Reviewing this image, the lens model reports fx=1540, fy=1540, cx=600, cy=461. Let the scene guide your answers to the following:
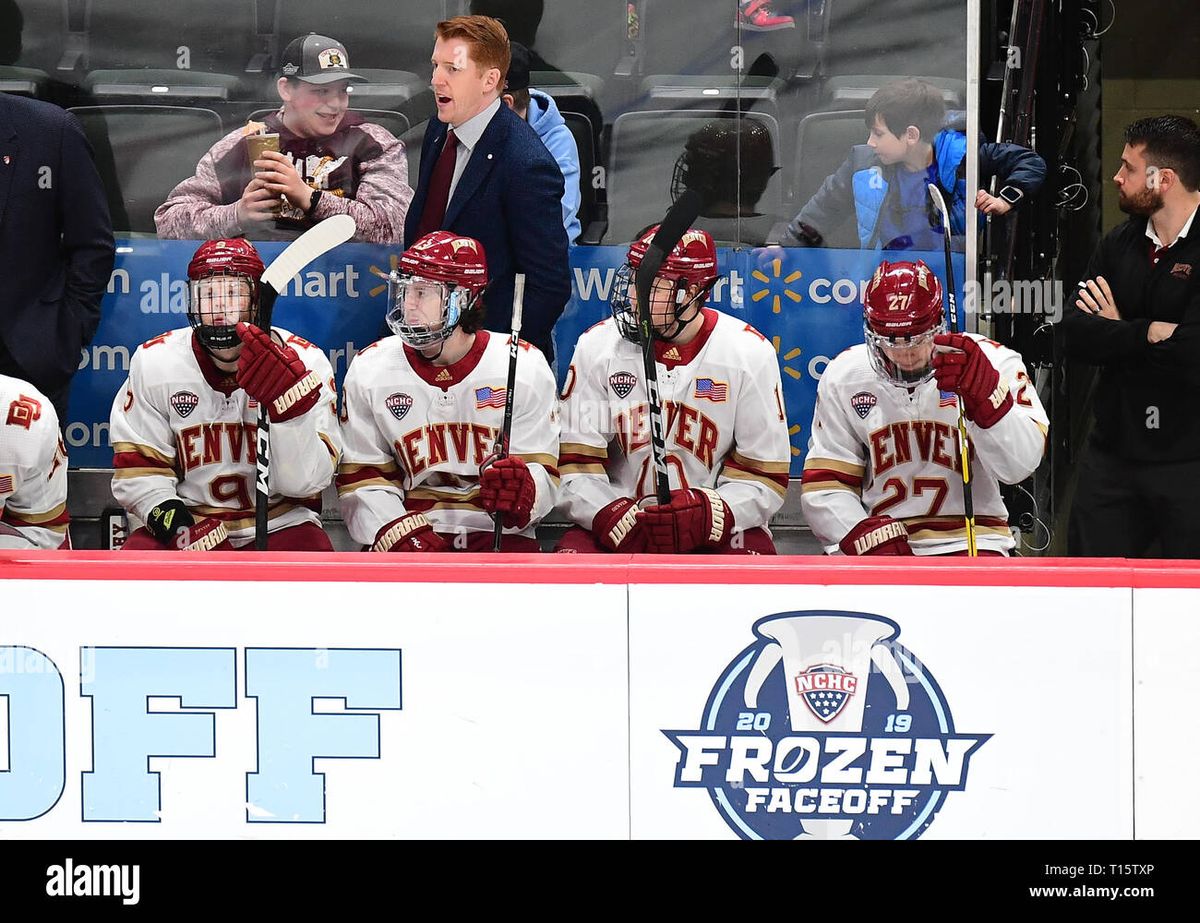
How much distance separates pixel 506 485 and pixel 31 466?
1144 millimetres

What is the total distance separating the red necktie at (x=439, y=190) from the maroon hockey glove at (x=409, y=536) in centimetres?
101

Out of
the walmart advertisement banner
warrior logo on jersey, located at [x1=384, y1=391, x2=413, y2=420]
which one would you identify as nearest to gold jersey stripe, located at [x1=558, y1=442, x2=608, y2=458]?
warrior logo on jersey, located at [x1=384, y1=391, x2=413, y2=420]

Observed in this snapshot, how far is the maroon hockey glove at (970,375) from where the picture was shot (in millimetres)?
3416

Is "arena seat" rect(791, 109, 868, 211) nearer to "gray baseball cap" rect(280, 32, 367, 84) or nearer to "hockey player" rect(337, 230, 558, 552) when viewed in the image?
"hockey player" rect(337, 230, 558, 552)

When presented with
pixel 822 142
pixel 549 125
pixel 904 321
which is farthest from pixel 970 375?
pixel 549 125

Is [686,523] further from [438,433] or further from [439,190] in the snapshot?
[439,190]

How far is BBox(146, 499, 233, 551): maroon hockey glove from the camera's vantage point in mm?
3537

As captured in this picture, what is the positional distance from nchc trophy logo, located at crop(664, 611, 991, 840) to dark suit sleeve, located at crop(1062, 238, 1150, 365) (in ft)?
6.48

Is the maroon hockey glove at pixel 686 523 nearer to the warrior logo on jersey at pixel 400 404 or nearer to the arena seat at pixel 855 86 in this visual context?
the warrior logo on jersey at pixel 400 404

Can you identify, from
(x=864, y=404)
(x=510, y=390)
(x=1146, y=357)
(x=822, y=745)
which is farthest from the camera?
(x=1146, y=357)

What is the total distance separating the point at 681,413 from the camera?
3.80m

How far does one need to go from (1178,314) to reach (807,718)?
7.16ft

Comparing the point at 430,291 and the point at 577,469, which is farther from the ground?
the point at 430,291

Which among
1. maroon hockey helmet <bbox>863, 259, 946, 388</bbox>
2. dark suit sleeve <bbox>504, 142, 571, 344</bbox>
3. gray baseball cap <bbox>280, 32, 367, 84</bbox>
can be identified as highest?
gray baseball cap <bbox>280, 32, 367, 84</bbox>
